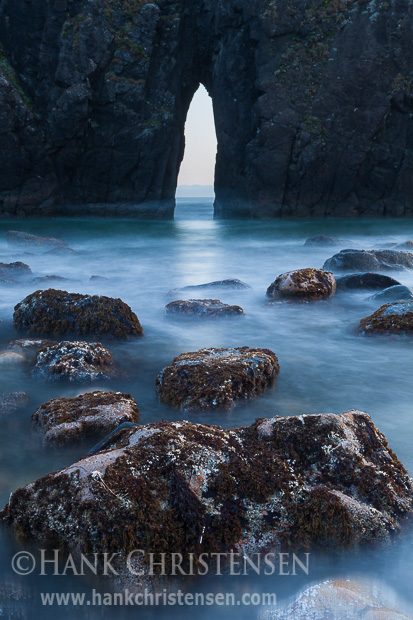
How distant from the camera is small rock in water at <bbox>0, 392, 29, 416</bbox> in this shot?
3837mm

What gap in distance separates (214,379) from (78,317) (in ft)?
8.53

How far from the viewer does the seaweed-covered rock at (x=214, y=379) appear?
386 centimetres

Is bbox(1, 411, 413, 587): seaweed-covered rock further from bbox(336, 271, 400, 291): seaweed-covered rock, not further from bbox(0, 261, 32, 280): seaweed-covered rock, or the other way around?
bbox(0, 261, 32, 280): seaweed-covered rock

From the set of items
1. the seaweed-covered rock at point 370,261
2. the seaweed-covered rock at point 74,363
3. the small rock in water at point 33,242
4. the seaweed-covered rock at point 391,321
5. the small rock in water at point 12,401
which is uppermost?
the seaweed-covered rock at point 370,261

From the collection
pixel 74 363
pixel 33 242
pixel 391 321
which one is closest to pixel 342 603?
pixel 74 363

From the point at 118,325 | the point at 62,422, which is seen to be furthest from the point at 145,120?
the point at 62,422

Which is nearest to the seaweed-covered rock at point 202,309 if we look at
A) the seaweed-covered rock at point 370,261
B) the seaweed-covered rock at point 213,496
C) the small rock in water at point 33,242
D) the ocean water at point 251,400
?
the ocean water at point 251,400

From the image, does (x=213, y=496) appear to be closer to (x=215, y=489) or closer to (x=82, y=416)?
(x=215, y=489)

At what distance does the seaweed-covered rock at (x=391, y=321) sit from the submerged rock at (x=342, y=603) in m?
4.13

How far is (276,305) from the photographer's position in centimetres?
757

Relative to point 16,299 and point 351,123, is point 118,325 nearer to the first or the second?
point 16,299

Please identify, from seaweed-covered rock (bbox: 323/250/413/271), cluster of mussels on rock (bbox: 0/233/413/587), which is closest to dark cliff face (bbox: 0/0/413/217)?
seaweed-covered rock (bbox: 323/250/413/271)

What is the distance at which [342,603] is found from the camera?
1.99 m

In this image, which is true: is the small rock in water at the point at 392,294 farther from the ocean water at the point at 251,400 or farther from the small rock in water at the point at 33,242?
the small rock in water at the point at 33,242
